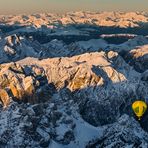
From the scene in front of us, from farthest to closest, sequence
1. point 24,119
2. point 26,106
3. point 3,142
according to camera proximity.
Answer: point 26,106 < point 24,119 < point 3,142

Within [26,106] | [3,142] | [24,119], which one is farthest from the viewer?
[26,106]

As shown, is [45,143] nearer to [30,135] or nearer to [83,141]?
[30,135]

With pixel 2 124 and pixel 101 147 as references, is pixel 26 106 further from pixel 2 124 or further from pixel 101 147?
pixel 101 147

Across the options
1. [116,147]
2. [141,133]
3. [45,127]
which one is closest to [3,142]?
[45,127]

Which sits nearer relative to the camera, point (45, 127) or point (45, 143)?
point (45, 143)

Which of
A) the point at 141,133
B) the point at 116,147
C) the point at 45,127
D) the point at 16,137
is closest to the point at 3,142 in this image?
the point at 16,137

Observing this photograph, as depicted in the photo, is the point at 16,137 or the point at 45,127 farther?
the point at 45,127

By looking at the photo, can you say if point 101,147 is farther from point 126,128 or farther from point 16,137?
point 16,137
